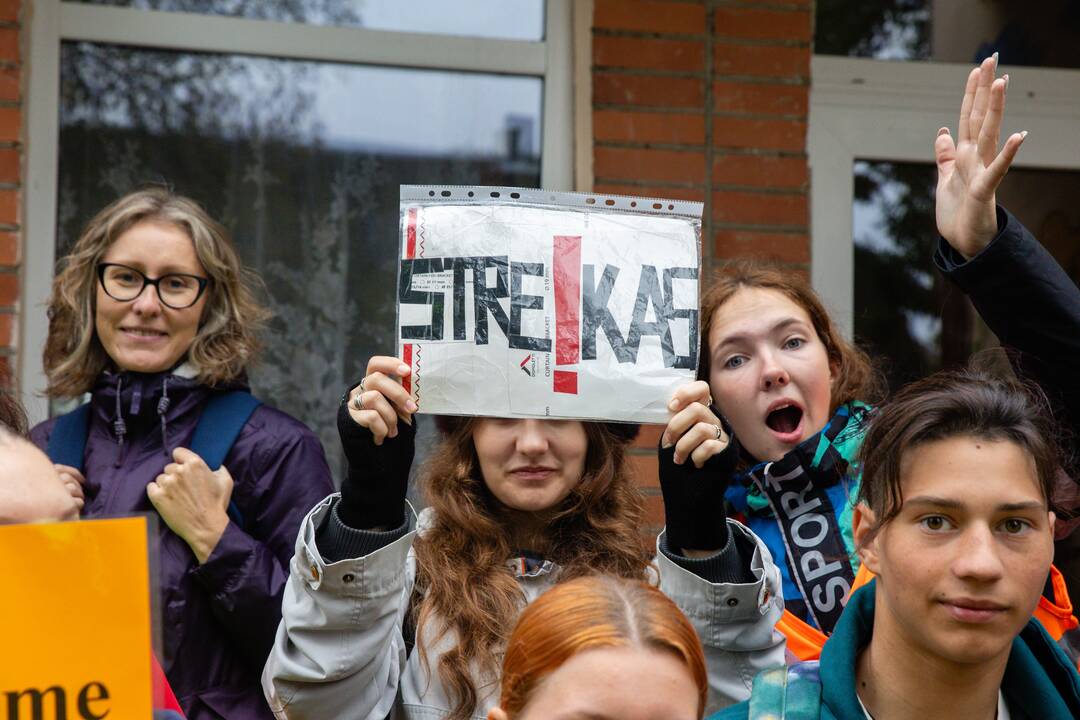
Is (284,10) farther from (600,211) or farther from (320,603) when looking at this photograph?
(320,603)

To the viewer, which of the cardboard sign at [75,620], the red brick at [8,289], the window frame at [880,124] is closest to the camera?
the cardboard sign at [75,620]

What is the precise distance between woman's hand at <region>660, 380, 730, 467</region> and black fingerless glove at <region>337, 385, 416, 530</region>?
0.46 m

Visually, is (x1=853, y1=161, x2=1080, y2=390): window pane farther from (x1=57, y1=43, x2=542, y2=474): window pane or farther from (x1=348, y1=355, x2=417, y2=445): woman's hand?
(x1=348, y1=355, x2=417, y2=445): woman's hand

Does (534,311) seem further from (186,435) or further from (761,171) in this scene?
(761,171)

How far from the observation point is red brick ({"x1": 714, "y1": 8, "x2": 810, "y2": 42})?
4.27 meters

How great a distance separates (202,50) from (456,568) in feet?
7.70

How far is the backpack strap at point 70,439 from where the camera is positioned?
294cm

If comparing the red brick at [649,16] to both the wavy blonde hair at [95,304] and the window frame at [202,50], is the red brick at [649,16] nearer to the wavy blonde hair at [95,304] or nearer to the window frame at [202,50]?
the window frame at [202,50]

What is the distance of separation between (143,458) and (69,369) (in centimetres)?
32

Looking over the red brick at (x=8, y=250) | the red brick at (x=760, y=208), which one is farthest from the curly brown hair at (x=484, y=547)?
the red brick at (x=8, y=250)

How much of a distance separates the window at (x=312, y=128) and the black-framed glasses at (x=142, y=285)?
3.72 ft

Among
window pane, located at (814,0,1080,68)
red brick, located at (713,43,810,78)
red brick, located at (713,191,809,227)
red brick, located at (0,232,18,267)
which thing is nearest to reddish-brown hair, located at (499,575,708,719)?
red brick, located at (713,191,809,227)

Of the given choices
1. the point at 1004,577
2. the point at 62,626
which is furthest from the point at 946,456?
the point at 62,626

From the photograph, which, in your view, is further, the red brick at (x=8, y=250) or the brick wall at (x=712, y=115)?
the brick wall at (x=712, y=115)
